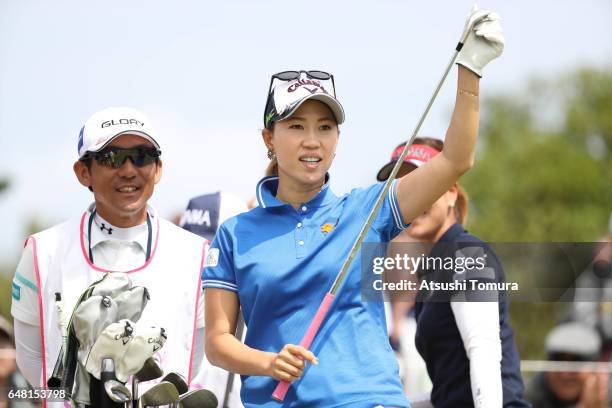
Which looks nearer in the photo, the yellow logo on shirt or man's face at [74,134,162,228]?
the yellow logo on shirt

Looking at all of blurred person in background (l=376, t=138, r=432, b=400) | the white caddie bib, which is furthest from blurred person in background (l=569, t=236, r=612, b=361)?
the white caddie bib

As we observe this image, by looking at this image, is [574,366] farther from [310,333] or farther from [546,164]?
[546,164]

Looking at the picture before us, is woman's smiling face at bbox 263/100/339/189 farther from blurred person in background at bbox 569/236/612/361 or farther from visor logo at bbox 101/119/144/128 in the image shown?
blurred person in background at bbox 569/236/612/361

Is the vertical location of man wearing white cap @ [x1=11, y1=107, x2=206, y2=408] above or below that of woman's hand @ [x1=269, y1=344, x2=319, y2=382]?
above

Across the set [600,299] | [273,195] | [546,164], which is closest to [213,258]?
[273,195]

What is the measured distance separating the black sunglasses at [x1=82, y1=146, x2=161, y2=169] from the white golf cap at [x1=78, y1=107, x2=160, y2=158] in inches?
1.5

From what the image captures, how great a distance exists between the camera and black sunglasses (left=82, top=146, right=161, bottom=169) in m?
5.61

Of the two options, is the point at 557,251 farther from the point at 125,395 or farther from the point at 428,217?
the point at 125,395

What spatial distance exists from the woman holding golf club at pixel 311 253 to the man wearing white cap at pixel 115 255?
0.72 meters

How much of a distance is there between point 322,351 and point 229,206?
3.34 meters

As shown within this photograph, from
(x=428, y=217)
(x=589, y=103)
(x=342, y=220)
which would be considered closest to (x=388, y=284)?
(x=342, y=220)

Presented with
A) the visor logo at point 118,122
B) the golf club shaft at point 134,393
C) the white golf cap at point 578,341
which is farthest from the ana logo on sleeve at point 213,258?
the white golf cap at point 578,341

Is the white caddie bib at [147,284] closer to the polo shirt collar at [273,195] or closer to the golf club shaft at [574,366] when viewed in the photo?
the polo shirt collar at [273,195]

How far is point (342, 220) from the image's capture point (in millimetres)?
4750
